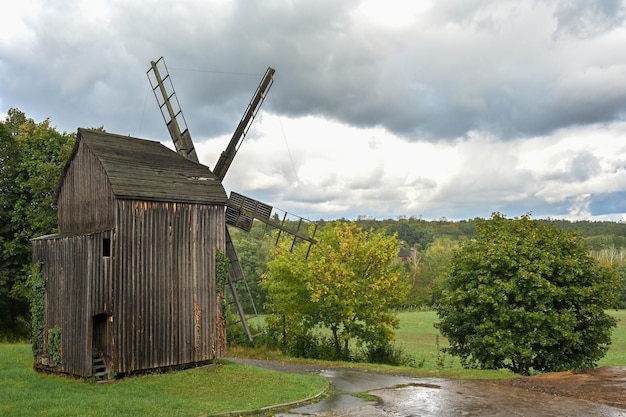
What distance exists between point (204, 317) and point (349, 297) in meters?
11.1

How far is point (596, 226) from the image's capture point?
186 m

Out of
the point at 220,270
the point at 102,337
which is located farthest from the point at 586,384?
the point at 102,337

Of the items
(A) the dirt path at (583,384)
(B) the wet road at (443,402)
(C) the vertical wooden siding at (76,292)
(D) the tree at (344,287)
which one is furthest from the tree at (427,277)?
(C) the vertical wooden siding at (76,292)

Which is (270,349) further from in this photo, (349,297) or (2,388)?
(2,388)

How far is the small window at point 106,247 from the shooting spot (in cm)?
1833

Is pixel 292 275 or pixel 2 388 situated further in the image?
pixel 292 275

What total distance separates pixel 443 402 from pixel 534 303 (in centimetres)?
1011

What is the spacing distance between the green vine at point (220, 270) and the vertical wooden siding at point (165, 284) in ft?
0.59

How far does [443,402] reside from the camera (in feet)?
54.7

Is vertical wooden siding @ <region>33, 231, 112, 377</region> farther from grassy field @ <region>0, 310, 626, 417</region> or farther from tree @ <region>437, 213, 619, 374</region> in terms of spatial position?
tree @ <region>437, 213, 619, 374</region>

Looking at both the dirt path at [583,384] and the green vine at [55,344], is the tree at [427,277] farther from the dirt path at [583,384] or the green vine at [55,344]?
the green vine at [55,344]

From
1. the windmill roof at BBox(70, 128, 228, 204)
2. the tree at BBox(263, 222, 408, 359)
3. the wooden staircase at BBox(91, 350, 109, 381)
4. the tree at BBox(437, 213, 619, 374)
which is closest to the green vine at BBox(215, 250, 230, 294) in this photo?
the windmill roof at BBox(70, 128, 228, 204)

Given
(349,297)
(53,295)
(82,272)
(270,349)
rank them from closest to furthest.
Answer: (82,272)
(53,295)
(349,297)
(270,349)

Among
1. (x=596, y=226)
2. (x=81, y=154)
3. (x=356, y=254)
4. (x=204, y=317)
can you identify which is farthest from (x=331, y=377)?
(x=596, y=226)
